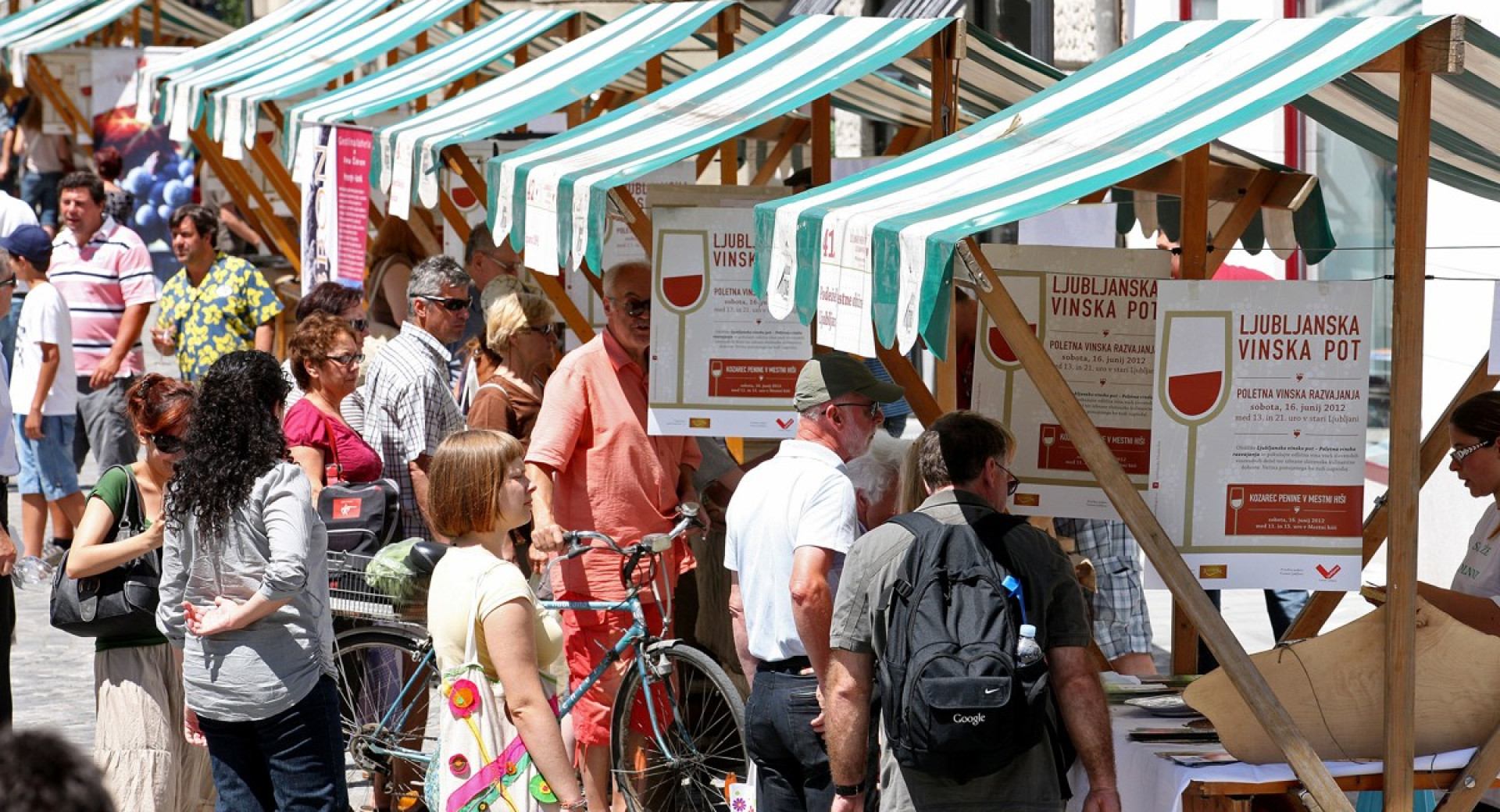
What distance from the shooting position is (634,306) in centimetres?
631

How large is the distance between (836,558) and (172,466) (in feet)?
6.02

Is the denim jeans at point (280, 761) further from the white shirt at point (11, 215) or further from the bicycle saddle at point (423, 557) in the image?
the white shirt at point (11, 215)

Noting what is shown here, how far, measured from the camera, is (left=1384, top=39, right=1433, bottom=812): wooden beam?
4.07 meters

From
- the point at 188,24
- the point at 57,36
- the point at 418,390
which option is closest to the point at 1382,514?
the point at 418,390

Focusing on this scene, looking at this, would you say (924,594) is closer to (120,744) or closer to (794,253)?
(794,253)

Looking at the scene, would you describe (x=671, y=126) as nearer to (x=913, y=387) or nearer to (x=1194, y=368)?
(x=913, y=387)

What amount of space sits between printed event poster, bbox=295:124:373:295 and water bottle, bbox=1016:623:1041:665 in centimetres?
545

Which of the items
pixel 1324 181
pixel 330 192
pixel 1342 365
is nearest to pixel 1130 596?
pixel 1342 365

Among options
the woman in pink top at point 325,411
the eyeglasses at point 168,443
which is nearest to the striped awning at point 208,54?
the woman in pink top at point 325,411

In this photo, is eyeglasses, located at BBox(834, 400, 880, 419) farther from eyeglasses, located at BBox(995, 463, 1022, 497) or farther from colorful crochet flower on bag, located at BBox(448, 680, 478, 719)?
colorful crochet flower on bag, located at BBox(448, 680, 478, 719)

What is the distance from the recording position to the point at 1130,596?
701 centimetres

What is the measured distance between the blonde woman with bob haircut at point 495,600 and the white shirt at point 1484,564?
8.25 ft

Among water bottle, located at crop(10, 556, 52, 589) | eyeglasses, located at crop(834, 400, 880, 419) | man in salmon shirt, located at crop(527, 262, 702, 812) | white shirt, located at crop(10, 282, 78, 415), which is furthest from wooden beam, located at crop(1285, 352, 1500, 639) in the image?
water bottle, located at crop(10, 556, 52, 589)

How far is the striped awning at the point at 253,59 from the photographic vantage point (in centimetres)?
1098
